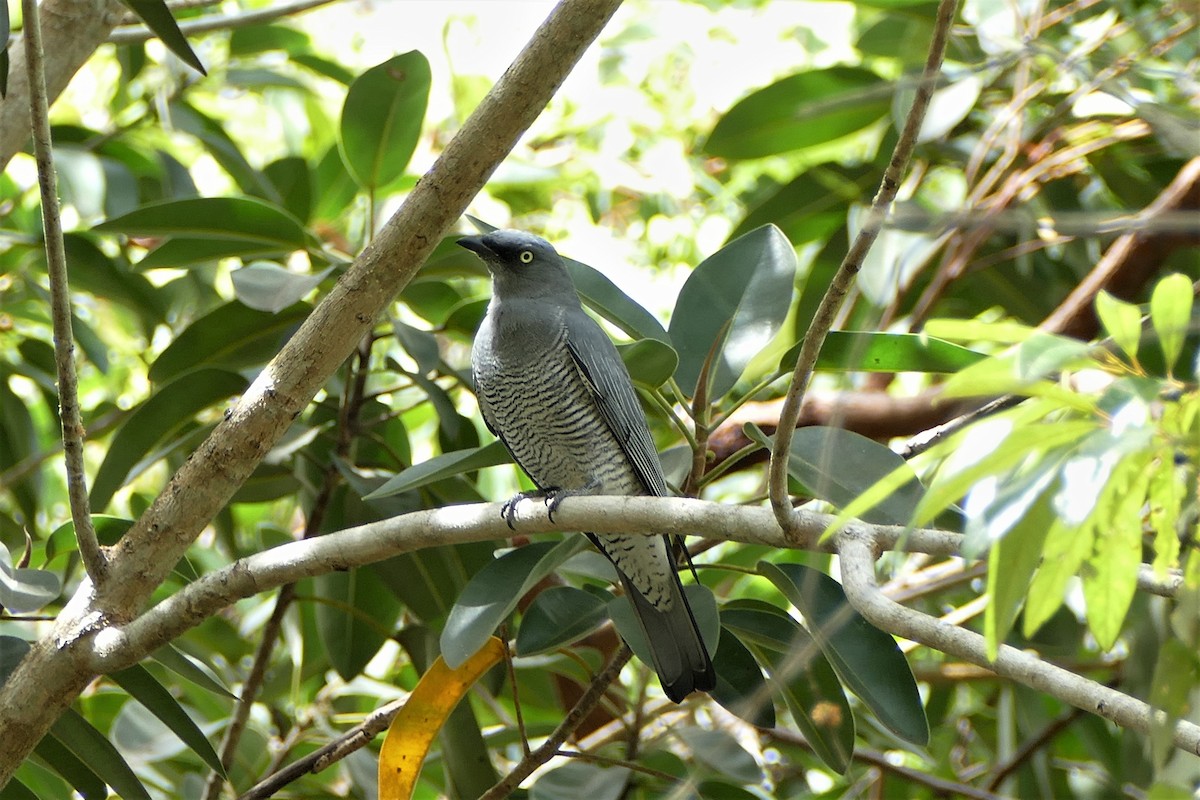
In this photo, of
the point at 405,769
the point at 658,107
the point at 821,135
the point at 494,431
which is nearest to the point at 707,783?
the point at 405,769

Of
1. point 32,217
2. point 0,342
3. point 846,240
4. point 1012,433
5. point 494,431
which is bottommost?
point 0,342

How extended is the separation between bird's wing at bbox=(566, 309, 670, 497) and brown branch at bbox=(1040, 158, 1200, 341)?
1.28 m

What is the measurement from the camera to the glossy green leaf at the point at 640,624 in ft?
7.67

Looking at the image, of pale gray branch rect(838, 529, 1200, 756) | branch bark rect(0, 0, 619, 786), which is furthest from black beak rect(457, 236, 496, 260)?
pale gray branch rect(838, 529, 1200, 756)

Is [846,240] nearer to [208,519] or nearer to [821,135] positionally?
[821,135]

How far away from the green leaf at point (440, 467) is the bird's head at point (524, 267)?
1083mm

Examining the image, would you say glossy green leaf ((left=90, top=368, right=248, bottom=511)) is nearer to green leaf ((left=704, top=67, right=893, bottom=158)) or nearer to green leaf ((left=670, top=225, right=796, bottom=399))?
green leaf ((left=670, top=225, right=796, bottom=399))

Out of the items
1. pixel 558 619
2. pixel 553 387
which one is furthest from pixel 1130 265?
pixel 558 619

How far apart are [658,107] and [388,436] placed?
3.33m

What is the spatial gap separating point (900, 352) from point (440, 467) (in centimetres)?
99

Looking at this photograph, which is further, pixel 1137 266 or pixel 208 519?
pixel 1137 266

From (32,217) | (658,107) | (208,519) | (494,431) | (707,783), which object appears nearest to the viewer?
(208,519)

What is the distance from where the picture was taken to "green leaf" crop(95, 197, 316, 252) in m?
2.85

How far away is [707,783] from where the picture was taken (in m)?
2.75
